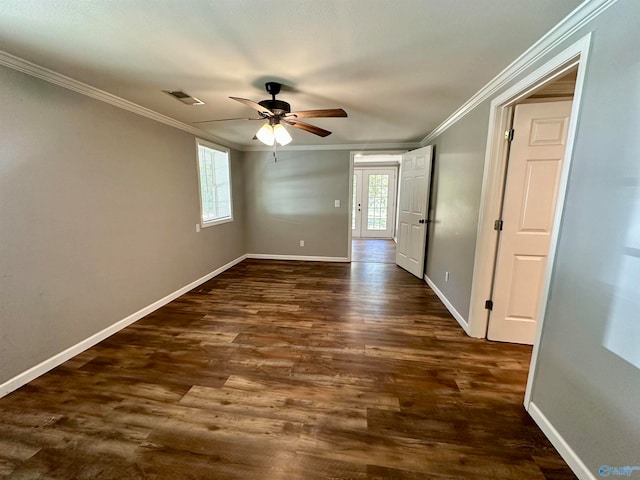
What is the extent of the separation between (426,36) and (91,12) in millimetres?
1761

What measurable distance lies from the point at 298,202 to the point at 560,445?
446 centimetres

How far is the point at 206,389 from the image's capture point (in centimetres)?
179

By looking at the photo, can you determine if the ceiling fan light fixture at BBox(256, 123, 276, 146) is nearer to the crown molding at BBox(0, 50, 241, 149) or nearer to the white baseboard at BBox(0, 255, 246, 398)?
the crown molding at BBox(0, 50, 241, 149)

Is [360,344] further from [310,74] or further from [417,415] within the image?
[310,74]

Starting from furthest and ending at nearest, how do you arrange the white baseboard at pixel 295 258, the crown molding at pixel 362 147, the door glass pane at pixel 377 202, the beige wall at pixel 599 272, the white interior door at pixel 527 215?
the door glass pane at pixel 377 202
the white baseboard at pixel 295 258
the crown molding at pixel 362 147
the white interior door at pixel 527 215
the beige wall at pixel 599 272

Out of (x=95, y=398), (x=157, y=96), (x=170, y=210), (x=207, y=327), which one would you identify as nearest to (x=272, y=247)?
(x=170, y=210)

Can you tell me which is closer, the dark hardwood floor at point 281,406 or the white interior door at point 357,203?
the dark hardwood floor at point 281,406

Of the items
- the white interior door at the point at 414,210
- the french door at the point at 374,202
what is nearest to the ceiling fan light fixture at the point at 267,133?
the white interior door at the point at 414,210

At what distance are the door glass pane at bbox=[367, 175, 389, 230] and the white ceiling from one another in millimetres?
5204

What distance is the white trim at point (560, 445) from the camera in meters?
1.20

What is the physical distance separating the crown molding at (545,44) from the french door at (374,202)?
5.10 metres

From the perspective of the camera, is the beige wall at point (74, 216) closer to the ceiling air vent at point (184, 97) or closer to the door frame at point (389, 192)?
the ceiling air vent at point (184, 97)

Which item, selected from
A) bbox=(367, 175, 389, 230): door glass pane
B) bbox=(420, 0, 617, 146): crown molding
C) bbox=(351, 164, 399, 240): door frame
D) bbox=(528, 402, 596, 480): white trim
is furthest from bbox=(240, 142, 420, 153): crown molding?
bbox=(528, 402, 596, 480): white trim

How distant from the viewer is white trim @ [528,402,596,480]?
1204 mm
